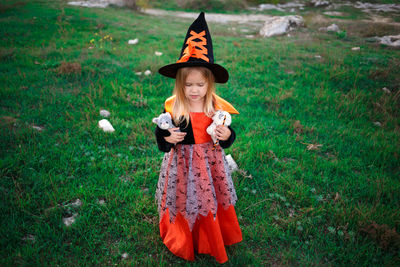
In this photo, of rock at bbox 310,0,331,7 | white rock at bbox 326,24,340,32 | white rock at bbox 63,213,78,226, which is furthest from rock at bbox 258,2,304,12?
white rock at bbox 63,213,78,226

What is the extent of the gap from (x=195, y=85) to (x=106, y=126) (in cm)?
266

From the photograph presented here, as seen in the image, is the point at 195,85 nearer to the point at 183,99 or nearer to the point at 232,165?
the point at 183,99

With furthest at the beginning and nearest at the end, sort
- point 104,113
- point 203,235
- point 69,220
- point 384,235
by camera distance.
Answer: point 104,113 → point 69,220 → point 384,235 → point 203,235

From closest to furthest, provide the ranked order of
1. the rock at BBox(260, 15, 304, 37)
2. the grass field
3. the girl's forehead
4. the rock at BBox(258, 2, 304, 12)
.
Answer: the girl's forehead, the grass field, the rock at BBox(260, 15, 304, 37), the rock at BBox(258, 2, 304, 12)

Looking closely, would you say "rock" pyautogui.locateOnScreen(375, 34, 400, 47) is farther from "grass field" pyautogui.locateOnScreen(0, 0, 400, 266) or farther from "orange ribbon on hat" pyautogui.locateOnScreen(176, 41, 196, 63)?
"orange ribbon on hat" pyautogui.locateOnScreen(176, 41, 196, 63)

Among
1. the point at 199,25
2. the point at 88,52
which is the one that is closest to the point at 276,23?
the point at 88,52

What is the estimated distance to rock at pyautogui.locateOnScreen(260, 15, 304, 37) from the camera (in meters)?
12.5

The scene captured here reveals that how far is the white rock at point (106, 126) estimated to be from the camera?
409 centimetres

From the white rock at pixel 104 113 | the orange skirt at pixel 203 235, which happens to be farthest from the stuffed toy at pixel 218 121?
the white rock at pixel 104 113

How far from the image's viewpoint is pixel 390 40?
881cm

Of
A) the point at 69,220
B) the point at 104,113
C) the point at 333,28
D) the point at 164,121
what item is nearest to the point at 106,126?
the point at 104,113

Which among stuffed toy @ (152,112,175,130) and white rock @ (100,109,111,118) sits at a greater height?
stuffed toy @ (152,112,175,130)
